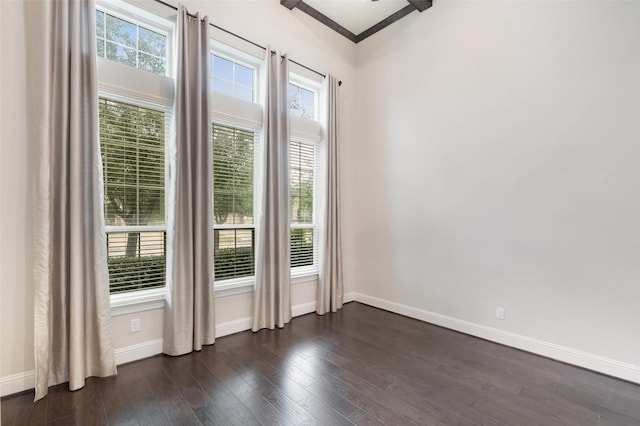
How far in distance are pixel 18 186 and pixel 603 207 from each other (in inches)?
181

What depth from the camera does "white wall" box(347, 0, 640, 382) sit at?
245cm

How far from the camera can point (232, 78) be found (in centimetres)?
335

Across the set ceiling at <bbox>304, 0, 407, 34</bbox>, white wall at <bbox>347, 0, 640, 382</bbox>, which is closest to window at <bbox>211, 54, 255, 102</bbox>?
ceiling at <bbox>304, 0, 407, 34</bbox>

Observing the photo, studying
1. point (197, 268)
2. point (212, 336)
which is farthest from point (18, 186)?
point (212, 336)

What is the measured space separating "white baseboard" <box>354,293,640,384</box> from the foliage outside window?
1432 millimetres

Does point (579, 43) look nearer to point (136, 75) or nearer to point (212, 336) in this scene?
point (136, 75)

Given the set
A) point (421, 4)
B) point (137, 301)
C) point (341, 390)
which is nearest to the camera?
point (341, 390)

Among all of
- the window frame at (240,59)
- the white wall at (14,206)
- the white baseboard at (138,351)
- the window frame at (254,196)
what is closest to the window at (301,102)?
the window frame at (240,59)

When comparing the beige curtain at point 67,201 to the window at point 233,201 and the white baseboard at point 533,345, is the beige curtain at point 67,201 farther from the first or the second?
the white baseboard at point 533,345

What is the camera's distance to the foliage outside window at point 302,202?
3.91 meters

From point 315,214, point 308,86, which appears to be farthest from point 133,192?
point 308,86

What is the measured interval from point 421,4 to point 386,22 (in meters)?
0.60

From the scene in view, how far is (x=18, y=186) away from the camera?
2.10 m

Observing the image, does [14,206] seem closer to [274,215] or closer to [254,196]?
[254,196]
